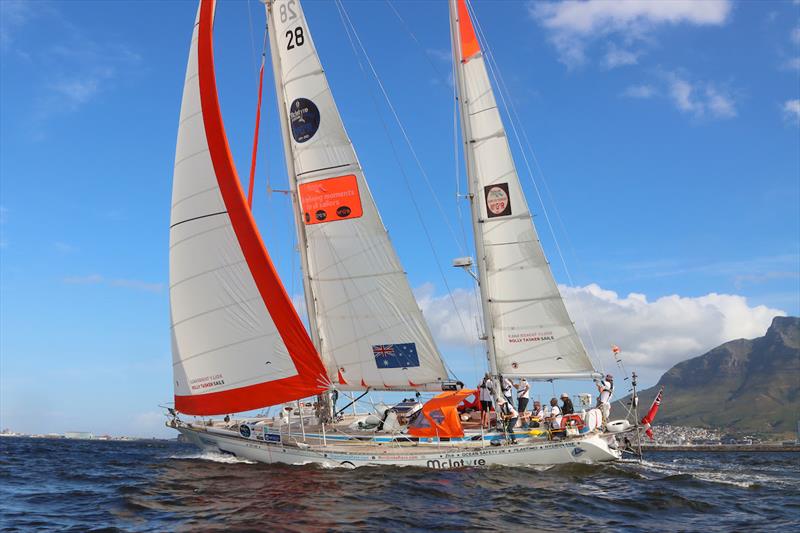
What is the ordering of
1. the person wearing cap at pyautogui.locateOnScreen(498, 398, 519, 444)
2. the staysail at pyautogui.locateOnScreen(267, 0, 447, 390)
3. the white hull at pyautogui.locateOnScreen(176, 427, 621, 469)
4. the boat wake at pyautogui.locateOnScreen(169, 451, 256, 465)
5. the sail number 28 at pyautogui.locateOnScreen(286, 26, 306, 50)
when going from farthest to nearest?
the sail number 28 at pyautogui.locateOnScreen(286, 26, 306, 50)
the staysail at pyautogui.locateOnScreen(267, 0, 447, 390)
the boat wake at pyautogui.locateOnScreen(169, 451, 256, 465)
the person wearing cap at pyautogui.locateOnScreen(498, 398, 519, 444)
the white hull at pyautogui.locateOnScreen(176, 427, 621, 469)

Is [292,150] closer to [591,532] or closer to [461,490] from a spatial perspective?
[461,490]

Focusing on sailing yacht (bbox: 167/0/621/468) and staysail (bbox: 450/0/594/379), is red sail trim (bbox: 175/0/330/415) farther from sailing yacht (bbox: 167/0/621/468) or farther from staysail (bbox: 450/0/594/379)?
staysail (bbox: 450/0/594/379)

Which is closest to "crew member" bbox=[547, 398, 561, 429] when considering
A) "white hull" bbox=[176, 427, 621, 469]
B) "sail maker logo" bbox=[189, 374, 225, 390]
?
"white hull" bbox=[176, 427, 621, 469]

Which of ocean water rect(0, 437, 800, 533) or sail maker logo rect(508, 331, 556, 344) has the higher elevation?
sail maker logo rect(508, 331, 556, 344)

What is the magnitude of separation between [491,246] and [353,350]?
5.73 metres

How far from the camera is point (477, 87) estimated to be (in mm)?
21828

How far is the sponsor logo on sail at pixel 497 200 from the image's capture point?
838 inches

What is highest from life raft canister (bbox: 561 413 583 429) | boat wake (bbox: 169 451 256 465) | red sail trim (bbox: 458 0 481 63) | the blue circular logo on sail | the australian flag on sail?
red sail trim (bbox: 458 0 481 63)

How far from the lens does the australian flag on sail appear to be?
20.5 metres

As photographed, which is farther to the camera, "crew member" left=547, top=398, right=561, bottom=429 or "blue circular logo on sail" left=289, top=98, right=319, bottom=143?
"blue circular logo on sail" left=289, top=98, right=319, bottom=143

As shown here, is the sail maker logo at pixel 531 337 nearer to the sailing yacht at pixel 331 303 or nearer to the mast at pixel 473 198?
the sailing yacht at pixel 331 303

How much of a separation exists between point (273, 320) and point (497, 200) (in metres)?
8.34

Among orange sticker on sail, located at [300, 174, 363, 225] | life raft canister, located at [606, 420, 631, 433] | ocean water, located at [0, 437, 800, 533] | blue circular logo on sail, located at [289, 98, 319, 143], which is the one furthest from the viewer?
blue circular logo on sail, located at [289, 98, 319, 143]

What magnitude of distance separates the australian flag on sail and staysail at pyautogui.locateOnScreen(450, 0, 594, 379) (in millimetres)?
2634
